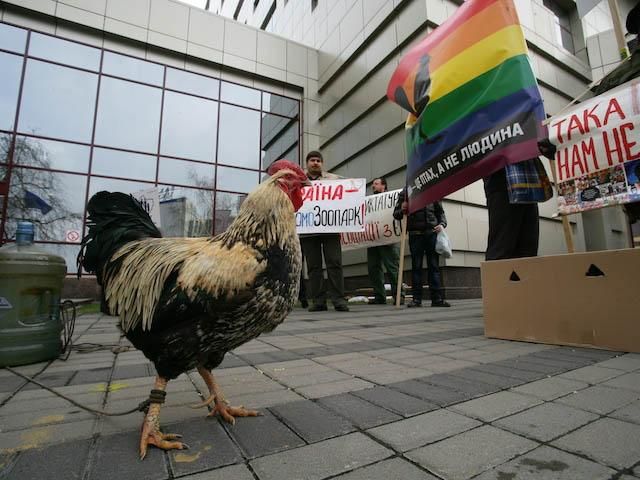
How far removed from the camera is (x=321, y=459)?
51.8 inches

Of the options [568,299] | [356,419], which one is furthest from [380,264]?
[356,419]

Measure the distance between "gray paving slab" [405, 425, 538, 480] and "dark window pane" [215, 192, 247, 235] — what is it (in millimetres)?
11267

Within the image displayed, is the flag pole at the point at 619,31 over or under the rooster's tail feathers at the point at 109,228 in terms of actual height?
over

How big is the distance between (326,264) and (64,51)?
34.8 ft

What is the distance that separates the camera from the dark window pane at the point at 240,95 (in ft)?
41.6

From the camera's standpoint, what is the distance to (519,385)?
2.13 metres

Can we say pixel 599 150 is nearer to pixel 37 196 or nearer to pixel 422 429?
pixel 422 429

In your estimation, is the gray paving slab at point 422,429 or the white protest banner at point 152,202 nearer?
the gray paving slab at point 422,429

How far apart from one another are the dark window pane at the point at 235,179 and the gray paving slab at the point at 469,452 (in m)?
11.9

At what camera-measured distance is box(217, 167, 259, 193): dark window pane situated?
40.7 ft

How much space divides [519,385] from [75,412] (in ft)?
8.36

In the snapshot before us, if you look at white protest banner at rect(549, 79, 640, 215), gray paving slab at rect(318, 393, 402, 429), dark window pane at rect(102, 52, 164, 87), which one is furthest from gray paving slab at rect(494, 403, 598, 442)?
dark window pane at rect(102, 52, 164, 87)

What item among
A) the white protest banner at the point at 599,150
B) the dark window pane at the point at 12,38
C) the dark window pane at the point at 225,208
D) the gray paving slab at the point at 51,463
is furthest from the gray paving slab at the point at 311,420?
the dark window pane at the point at 12,38

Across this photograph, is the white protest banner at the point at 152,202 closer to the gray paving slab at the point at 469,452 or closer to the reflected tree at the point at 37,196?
the reflected tree at the point at 37,196
